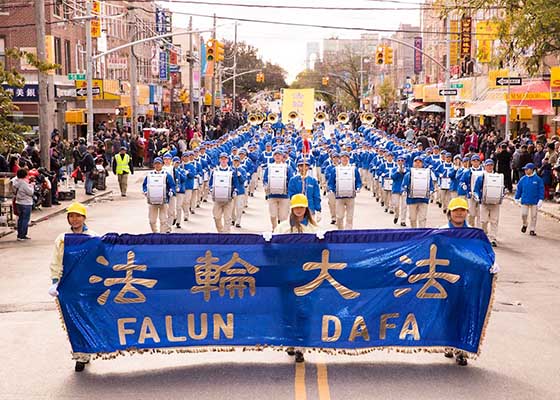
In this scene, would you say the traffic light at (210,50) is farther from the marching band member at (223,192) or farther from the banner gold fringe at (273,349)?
the banner gold fringe at (273,349)

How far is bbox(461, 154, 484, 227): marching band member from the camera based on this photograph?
63.7 ft

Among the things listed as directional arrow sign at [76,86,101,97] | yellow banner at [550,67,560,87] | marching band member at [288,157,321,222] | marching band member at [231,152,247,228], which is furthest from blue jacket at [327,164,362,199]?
directional arrow sign at [76,86,101,97]

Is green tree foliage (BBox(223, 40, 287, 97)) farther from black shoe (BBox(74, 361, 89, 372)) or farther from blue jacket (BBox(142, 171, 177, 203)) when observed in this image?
black shoe (BBox(74, 361, 89, 372))

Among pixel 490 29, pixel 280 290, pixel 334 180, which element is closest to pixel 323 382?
pixel 280 290

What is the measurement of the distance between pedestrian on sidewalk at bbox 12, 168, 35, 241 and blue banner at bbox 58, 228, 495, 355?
1074 cm

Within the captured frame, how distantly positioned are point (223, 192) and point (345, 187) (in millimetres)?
2577

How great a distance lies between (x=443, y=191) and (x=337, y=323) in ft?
51.8

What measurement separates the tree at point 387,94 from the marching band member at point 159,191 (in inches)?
3131

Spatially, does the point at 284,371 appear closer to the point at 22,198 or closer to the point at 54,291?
the point at 54,291

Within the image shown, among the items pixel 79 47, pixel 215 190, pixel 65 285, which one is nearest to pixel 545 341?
pixel 65 285

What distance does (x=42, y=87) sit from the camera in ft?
82.8

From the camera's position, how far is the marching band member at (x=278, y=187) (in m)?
18.9

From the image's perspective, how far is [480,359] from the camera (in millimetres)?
9680

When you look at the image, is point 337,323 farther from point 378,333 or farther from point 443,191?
point 443,191
